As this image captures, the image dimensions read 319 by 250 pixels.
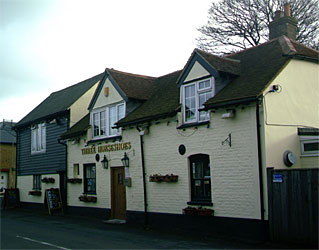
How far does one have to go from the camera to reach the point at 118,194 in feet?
59.6

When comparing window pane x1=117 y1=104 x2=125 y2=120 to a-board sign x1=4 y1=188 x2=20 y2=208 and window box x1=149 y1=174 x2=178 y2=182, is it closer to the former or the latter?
window box x1=149 y1=174 x2=178 y2=182

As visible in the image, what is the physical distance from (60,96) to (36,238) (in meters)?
16.8

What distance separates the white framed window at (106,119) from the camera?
18453mm

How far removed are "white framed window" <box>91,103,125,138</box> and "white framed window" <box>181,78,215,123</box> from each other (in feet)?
14.1

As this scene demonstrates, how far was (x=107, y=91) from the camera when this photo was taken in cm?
1916

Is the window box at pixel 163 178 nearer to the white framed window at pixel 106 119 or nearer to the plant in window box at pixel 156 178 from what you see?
the plant in window box at pixel 156 178

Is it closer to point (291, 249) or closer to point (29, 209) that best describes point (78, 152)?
point (29, 209)

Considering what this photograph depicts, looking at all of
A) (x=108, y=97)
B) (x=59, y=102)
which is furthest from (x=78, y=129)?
(x=59, y=102)

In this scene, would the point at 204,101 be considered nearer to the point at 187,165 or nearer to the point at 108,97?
the point at 187,165

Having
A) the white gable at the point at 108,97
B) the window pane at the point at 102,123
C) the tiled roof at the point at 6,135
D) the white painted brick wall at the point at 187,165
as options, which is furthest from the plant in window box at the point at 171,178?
the tiled roof at the point at 6,135

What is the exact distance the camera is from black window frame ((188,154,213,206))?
45.0 ft

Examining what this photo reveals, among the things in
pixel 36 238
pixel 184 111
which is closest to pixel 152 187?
pixel 184 111

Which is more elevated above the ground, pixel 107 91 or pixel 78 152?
pixel 107 91

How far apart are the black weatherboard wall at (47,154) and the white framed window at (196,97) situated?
10234mm
